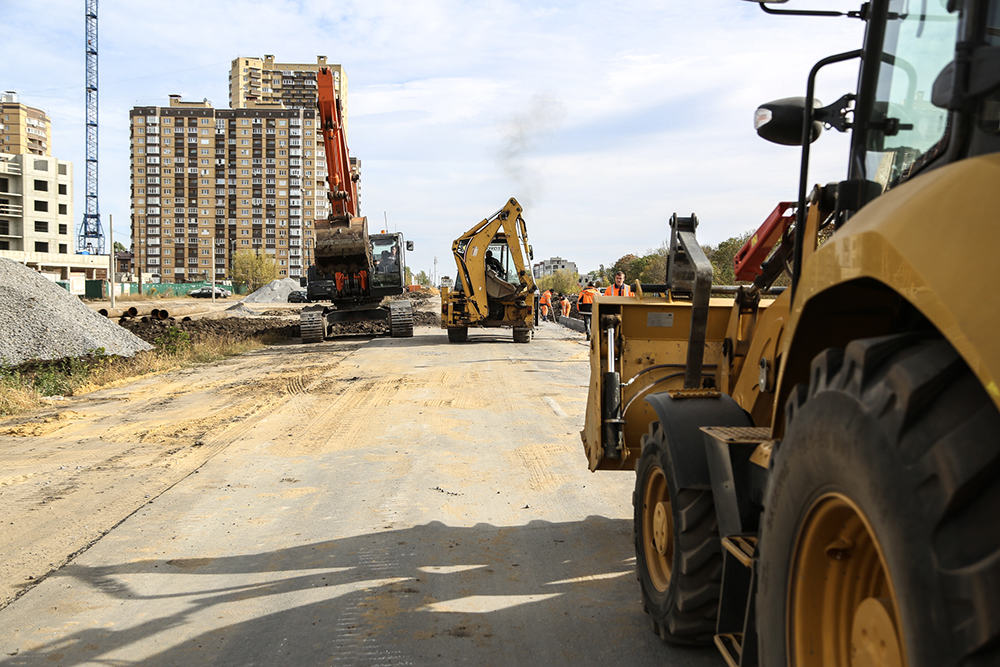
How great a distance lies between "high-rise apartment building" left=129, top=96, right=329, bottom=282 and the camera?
450 feet

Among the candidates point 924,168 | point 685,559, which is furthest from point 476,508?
point 924,168

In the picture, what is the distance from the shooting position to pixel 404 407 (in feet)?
33.8

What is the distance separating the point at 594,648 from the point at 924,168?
8.08 feet

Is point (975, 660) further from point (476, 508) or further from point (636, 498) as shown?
point (476, 508)

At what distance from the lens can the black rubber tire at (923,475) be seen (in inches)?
Result: 54.7

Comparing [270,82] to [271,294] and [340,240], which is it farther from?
[340,240]

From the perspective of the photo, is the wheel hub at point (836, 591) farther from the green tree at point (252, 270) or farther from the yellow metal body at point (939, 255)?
the green tree at point (252, 270)

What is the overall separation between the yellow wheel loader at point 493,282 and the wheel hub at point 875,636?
762 inches

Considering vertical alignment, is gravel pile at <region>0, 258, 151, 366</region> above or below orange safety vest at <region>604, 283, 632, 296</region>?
below

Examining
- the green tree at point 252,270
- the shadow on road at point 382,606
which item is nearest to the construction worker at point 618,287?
the shadow on road at point 382,606

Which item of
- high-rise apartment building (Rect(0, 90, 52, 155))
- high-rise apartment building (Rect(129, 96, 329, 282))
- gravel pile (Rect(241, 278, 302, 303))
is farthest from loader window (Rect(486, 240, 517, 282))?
high-rise apartment building (Rect(0, 90, 52, 155))

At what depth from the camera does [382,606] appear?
4.01 metres

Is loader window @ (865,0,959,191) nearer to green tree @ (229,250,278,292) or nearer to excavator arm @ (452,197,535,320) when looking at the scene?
excavator arm @ (452,197,535,320)

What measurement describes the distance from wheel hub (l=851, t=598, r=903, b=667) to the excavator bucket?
20.4 metres
